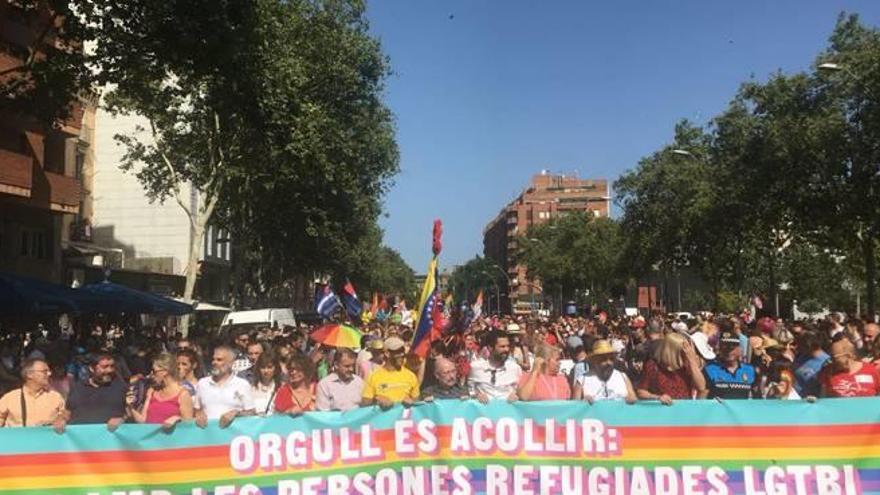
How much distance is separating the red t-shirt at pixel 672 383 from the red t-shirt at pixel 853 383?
1.31 meters

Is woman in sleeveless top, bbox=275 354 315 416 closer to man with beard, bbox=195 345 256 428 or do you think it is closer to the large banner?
man with beard, bbox=195 345 256 428

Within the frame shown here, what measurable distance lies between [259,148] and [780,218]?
17.9 metres

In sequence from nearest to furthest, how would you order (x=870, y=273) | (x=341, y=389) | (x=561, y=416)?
(x=561, y=416)
(x=341, y=389)
(x=870, y=273)

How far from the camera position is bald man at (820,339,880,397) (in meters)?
7.63

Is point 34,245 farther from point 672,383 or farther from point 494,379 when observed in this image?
point 672,383

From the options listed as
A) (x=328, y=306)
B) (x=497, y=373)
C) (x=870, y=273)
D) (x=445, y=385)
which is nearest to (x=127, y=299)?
(x=328, y=306)

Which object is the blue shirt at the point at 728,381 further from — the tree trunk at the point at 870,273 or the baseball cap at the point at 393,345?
the tree trunk at the point at 870,273

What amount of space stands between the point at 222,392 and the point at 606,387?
10.5 ft

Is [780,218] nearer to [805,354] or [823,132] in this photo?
[823,132]

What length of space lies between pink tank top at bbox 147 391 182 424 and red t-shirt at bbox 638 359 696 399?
4100 mm

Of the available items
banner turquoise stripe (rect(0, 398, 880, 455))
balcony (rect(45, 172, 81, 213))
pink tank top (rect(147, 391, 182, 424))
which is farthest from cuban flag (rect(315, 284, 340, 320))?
banner turquoise stripe (rect(0, 398, 880, 455))

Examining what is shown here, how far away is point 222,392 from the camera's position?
23.5 ft

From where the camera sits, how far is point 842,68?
73.0ft

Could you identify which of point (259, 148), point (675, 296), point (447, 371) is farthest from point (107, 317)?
point (675, 296)
